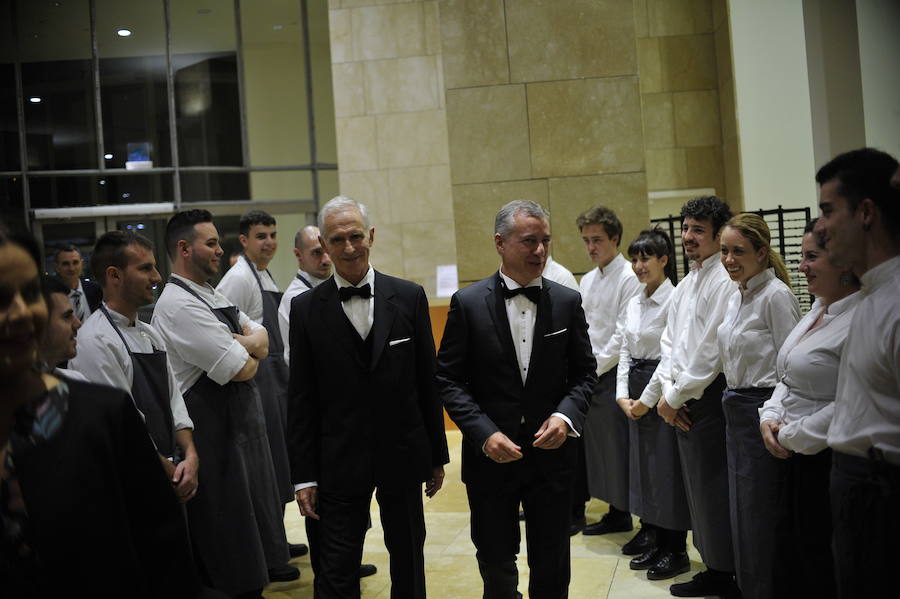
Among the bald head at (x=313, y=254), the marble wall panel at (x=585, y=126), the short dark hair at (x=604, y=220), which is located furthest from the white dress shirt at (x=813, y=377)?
the marble wall panel at (x=585, y=126)

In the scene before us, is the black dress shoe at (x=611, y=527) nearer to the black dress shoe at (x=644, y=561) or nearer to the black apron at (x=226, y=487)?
the black dress shoe at (x=644, y=561)

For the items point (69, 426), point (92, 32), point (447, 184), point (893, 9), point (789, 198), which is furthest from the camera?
point (92, 32)

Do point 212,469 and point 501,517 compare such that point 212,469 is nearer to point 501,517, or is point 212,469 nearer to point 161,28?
point 501,517

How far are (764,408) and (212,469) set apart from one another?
96.7 inches

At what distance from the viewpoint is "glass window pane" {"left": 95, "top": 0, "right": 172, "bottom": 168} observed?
507 inches

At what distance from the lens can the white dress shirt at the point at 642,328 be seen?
483 cm

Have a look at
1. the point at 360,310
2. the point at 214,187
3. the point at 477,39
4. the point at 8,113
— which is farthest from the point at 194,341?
the point at 8,113

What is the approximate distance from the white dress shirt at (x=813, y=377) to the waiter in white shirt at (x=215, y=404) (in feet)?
7.80

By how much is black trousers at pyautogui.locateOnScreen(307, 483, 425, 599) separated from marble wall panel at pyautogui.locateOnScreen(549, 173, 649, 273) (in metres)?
3.53

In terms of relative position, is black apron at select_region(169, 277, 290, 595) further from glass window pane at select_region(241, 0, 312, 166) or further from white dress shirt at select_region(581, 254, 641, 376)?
glass window pane at select_region(241, 0, 312, 166)

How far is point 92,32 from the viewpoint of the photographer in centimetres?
1277

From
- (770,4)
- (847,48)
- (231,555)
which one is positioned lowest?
(231,555)

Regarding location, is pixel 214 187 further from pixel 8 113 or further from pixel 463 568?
pixel 463 568

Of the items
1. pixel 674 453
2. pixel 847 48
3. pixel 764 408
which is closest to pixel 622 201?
pixel 847 48
